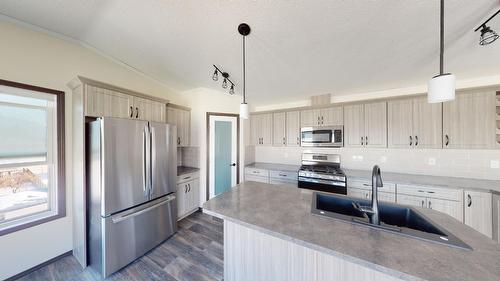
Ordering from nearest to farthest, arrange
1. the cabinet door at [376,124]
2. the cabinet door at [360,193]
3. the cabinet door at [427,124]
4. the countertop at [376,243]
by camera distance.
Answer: the countertop at [376,243] → the cabinet door at [427,124] → the cabinet door at [360,193] → the cabinet door at [376,124]

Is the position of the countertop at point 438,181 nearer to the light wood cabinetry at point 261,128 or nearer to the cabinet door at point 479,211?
the cabinet door at point 479,211

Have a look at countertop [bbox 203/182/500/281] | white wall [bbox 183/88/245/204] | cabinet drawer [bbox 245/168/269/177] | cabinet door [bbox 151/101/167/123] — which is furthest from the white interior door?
countertop [bbox 203/182/500/281]

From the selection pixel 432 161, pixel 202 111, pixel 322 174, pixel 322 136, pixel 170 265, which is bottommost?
pixel 170 265

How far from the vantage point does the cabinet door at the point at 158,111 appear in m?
2.64

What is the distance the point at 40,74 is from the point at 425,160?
5646 mm

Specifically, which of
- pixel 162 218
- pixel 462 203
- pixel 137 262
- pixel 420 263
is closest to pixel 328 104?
pixel 462 203

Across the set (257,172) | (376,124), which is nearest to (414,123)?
(376,124)

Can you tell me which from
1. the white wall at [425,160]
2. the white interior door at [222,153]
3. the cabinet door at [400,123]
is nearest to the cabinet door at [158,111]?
the white interior door at [222,153]

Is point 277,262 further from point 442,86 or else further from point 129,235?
point 129,235

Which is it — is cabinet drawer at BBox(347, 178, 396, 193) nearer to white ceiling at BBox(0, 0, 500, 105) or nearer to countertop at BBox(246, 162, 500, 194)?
countertop at BBox(246, 162, 500, 194)

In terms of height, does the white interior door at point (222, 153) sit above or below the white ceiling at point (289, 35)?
below

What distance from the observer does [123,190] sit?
6.52ft

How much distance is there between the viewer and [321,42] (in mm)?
1876

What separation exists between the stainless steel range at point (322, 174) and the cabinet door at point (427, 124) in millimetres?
1248
